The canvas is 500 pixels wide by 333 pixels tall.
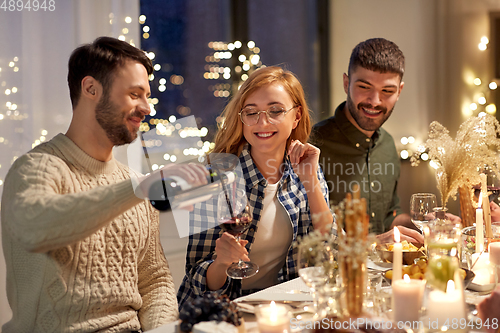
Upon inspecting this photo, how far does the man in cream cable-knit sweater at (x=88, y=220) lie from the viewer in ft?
4.19

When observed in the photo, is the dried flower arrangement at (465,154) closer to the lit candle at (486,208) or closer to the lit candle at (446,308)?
the lit candle at (486,208)

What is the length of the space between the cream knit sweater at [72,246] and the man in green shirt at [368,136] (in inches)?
56.2

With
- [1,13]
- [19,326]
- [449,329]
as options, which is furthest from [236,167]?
[1,13]

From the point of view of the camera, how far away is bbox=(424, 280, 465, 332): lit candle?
105 cm

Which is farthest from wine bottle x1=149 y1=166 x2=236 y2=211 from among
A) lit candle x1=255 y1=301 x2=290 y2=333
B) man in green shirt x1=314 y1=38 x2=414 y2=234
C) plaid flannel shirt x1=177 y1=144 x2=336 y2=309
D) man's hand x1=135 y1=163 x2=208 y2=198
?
man in green shirt x1=314 y1=38 x2=414 y2=234

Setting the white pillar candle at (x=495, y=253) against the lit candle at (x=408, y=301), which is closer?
the lit candle at (x=408, y=301)

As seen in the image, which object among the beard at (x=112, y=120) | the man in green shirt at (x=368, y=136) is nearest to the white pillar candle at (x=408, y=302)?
the beard at (x=112, y=120)

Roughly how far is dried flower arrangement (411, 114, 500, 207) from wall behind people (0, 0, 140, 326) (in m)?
1.90

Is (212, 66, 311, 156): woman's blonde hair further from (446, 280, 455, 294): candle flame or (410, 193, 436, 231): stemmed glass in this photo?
(446, 280, 455, 294): candle flame

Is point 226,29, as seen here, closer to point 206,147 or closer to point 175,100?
point 175,100

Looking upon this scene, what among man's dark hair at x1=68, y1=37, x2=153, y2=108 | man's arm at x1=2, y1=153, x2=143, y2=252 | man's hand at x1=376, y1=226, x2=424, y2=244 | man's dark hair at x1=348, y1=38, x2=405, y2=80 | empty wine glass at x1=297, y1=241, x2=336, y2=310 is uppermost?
man's dark hair at x1=348, y1=38, x2=405, y2=80

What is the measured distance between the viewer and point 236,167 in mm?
2027

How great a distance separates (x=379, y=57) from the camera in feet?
8.31

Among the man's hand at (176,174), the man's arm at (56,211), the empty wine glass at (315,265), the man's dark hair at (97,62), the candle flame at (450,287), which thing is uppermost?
the man's dark hair at (97,62)
